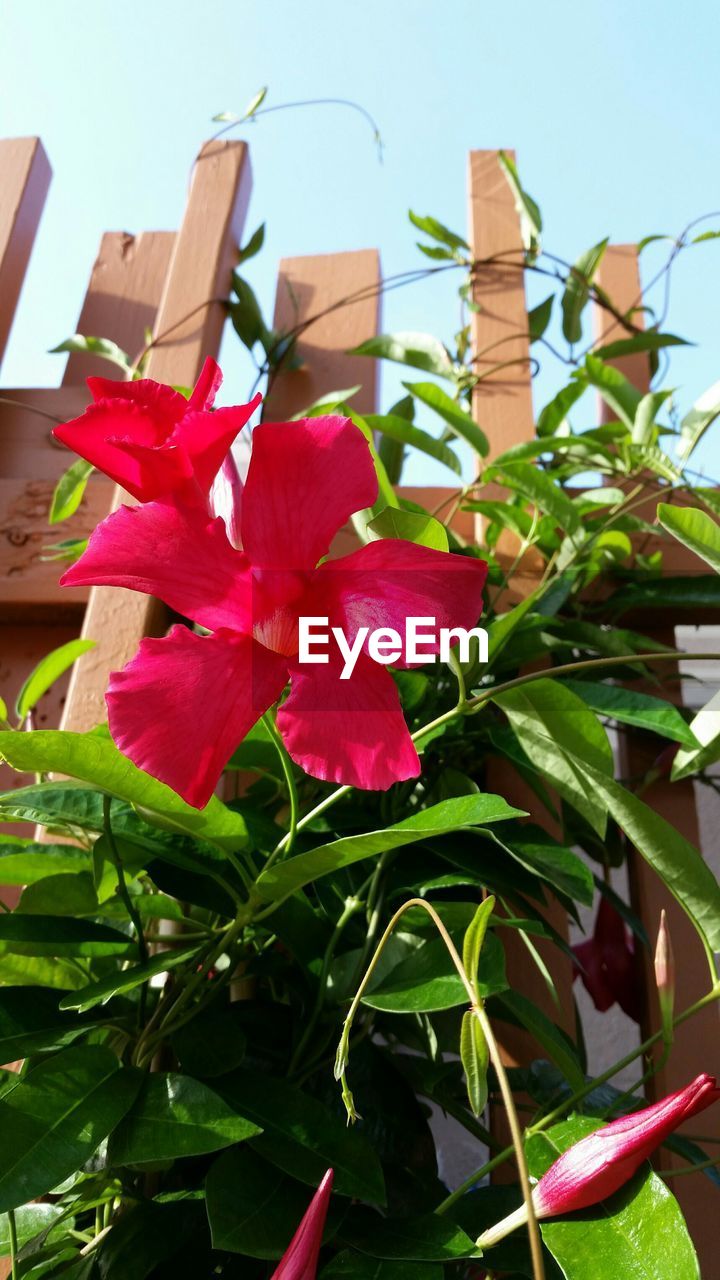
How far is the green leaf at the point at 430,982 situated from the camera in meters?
0.45

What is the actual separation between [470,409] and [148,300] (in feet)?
1.50

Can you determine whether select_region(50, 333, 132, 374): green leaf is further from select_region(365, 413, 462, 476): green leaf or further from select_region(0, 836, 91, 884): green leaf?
select_region(0, 836, 91, 884): green leaf

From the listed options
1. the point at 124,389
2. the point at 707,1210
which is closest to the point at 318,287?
the point at 124,389

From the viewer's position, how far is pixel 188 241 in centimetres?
107

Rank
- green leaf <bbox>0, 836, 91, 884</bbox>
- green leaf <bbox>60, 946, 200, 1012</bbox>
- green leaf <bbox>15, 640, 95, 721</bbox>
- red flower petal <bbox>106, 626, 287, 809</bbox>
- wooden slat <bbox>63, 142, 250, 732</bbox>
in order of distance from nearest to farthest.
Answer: red flower petal <bbox>106, 626, 287, 809</bbox>, green leaf <bbox>60, 946, 200, 1012</bbox>, green leaf <bbox>0, 836, 91, 884</bbox>, green leaf <bbox>15, 640, 95, 721</bbox>, wooden slat <bbox>63, 142, 250, 732</bbox>

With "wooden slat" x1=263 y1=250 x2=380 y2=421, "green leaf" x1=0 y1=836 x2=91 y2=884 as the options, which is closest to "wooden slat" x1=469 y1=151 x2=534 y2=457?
"wooden slat" x1=263 y1=250 x2=380 y2=421

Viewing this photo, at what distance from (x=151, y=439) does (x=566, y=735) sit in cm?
28

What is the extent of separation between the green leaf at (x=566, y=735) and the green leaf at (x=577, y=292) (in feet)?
2.31

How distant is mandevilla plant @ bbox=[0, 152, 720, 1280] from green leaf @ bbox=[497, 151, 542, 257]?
18.8 inches

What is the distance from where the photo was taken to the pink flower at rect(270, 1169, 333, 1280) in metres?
0.34

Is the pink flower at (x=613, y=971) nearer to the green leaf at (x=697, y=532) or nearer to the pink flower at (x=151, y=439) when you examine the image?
the green leaf at (x=697, y=532)

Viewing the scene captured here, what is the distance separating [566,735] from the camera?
532mm

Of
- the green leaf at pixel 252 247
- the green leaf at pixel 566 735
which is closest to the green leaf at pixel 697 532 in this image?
the green leaf at pixel 566 735

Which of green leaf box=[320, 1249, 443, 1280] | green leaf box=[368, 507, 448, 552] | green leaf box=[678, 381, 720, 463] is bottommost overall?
green leaf box=[320, 1249, 443, 1280]
